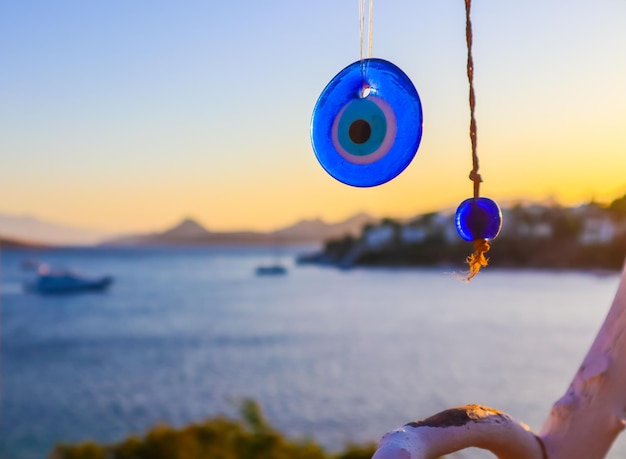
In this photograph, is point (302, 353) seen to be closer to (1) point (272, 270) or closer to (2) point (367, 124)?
(2) point (367, 124)

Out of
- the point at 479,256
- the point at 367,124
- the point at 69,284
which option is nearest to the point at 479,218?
the point at 479,256

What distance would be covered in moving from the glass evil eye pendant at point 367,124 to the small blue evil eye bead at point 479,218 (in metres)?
0.11

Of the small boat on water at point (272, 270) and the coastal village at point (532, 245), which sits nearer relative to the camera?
the coastal village at point (532, 245)

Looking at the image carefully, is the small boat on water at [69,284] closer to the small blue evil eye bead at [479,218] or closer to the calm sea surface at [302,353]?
the calm sea surface at [302,353]

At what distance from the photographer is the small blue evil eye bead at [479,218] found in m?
1.08

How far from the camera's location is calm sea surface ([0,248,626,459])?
13.5 meters

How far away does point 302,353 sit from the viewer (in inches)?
787

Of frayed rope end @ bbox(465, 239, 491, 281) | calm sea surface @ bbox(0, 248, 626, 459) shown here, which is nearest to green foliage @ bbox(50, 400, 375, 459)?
calm sea surface @ bbox(0, 248, 626, 459)

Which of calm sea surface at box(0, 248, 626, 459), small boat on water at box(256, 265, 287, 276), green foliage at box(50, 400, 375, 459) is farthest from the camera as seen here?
small boat on water at box(256, 265, 287, 276)

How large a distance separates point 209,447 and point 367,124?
550 cm

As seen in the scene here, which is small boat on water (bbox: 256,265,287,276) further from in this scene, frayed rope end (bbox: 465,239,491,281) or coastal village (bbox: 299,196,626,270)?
frayed rope end (bbox: 465,239,491,281)

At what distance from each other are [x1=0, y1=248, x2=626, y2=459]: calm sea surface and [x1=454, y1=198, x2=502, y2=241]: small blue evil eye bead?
264 inches

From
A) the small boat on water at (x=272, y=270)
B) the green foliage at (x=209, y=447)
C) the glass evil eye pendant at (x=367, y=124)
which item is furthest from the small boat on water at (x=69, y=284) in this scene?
the glass evil eye pendant at (x=367, y=124)

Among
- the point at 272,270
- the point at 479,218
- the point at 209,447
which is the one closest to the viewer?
the point at 479,218
